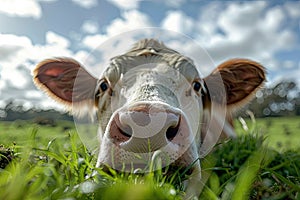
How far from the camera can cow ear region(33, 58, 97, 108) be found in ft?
13.5

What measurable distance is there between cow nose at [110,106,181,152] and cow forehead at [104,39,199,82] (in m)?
1.20

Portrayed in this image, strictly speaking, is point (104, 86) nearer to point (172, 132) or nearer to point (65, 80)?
point (65, 80)

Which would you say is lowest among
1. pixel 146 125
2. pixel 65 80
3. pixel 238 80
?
pixel 238 80

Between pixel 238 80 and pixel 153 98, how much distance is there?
2.16 m

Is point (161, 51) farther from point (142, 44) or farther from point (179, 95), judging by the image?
point (179, 95)

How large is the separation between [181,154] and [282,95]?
40.7 m

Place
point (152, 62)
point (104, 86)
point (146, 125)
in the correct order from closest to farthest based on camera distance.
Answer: point (146, 125), point (104, 86), point (152, 62)

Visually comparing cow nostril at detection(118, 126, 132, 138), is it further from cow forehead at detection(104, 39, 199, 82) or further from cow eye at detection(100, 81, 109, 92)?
cow eye at detection(100, 81, 109, 92)

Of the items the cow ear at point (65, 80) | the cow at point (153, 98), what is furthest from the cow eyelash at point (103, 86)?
the cow ear at point (65, 80)

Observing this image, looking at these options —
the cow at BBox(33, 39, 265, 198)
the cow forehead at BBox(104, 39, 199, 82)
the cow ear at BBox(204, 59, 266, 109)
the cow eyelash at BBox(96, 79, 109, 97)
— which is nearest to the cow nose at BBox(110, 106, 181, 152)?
the cow at BBox(33, 39, 265, 198)

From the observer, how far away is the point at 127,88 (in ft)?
9.89

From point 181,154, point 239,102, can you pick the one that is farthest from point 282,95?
point 181,154

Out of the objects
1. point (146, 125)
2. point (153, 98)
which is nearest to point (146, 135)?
point (146, 125)

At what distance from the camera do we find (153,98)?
239 cm
